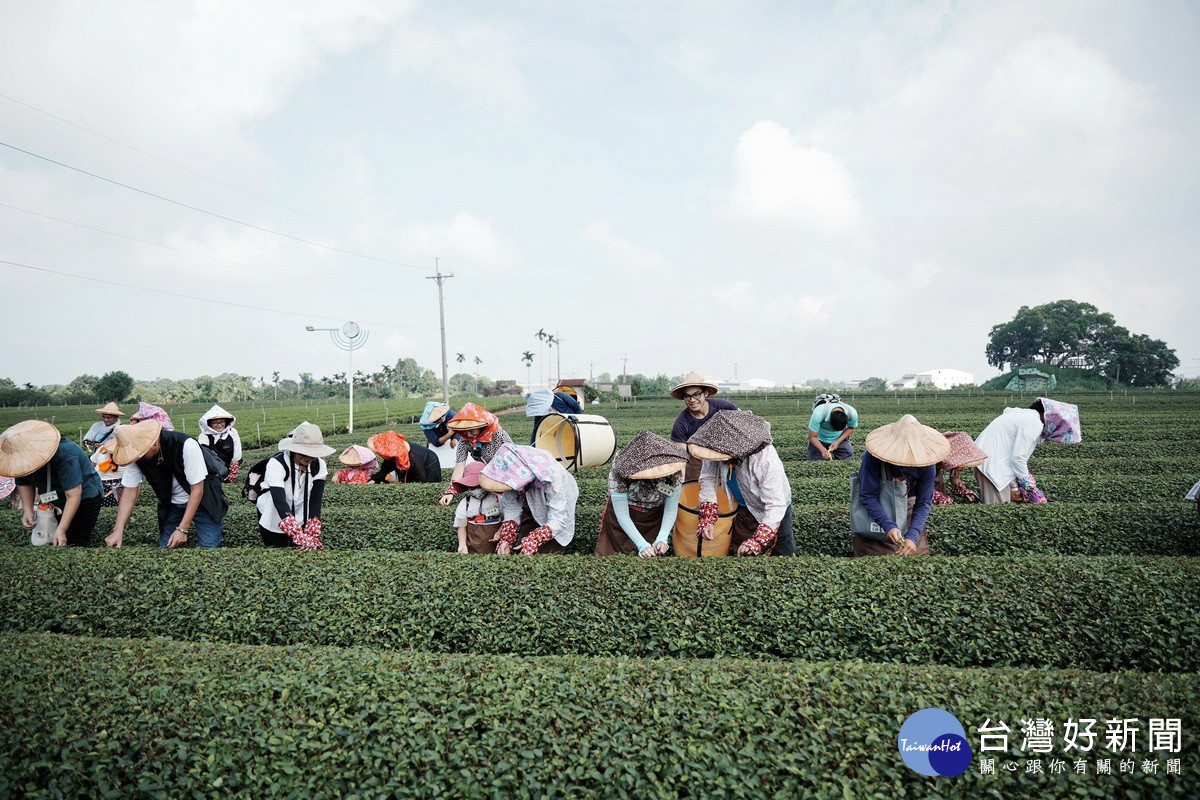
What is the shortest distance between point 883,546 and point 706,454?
5.37ft

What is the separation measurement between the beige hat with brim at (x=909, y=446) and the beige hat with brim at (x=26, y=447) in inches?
255

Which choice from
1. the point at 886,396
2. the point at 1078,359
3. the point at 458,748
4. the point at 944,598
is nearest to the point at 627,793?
the point at 458,748

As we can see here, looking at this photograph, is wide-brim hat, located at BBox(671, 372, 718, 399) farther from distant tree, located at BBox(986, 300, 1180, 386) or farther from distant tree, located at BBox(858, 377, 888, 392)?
distant tree, located at BBox(986, 300, 1180, 386)

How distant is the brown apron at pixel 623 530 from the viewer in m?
4.44

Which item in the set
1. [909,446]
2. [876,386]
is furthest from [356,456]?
[876,386]

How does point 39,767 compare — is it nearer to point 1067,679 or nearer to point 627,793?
point 627,793

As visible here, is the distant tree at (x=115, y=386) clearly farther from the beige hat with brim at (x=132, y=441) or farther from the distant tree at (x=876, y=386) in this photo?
the distant tree at (x=876, y=386)

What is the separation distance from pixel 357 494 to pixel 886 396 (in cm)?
4075

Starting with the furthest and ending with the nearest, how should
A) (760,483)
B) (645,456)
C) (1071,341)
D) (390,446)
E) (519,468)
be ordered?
1. (1071,341)
2. (390,446)
3. (519,468)
4. (760,483)
5. (645,456)

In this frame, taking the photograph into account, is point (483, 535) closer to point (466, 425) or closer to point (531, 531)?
point (531, 531)

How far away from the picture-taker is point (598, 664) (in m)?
2.85

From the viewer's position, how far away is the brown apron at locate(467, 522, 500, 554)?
4.84 meters

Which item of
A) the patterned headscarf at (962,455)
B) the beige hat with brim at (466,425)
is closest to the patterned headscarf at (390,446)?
the beige hat with brim at (466,425)

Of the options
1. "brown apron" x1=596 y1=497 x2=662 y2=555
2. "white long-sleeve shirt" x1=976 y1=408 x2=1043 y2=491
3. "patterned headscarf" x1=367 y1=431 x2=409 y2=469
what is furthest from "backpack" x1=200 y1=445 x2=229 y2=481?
"white long-sleeve shirt" x1=976 y1=408 x2=1043 y2=491
